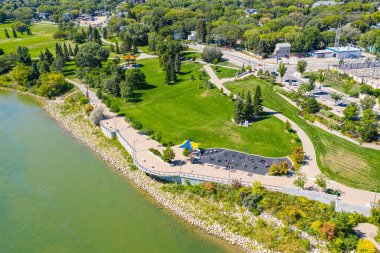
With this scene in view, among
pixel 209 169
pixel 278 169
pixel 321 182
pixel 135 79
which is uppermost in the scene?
pixel 135 79

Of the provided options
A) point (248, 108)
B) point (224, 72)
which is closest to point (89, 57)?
point (224, 72)

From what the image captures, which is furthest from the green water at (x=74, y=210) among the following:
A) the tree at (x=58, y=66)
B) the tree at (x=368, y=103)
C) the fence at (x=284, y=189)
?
the tree at (x=368, y=103)

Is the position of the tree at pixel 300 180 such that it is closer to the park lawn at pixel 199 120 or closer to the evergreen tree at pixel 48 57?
the park lawn at pixel 199 120

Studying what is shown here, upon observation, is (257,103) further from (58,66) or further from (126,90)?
(58,66)

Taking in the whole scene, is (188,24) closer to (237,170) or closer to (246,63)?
(246,63)

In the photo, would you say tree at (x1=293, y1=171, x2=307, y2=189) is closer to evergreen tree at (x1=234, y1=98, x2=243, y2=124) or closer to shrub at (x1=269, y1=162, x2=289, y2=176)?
shrub at (x1=269, y1=162, x2=289, y2=176)

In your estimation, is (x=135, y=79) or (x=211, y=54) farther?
(x=211, y=54)

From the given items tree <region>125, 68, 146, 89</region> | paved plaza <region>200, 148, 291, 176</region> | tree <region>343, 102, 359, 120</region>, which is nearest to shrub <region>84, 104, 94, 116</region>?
tree <region>125, 68, 146, 89</region>
